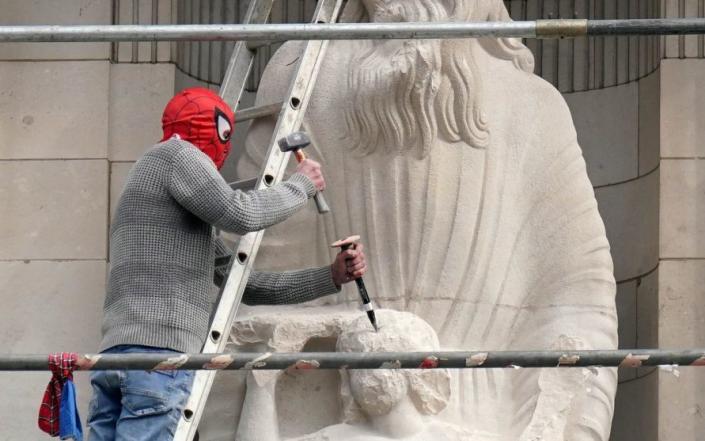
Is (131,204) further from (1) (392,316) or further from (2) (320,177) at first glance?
(1) (392,316)

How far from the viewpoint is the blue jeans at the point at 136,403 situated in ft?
23.2

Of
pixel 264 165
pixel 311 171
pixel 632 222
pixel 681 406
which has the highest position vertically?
pixel 311 171

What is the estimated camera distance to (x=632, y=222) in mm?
9227

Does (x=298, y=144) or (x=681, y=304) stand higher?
(x=298, y=144)

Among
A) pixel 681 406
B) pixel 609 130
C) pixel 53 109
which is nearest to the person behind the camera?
pixel 681 406

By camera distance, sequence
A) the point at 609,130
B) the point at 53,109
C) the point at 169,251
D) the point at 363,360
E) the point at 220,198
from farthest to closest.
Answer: the point at 609,130 → the point at 53,109 → the point at 169,251 → the point at 220,198 → the point at 363,360

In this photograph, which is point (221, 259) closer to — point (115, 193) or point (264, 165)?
point (264, 165)

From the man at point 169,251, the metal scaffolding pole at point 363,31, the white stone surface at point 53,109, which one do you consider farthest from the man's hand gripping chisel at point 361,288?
the white stone surface at point 53,109

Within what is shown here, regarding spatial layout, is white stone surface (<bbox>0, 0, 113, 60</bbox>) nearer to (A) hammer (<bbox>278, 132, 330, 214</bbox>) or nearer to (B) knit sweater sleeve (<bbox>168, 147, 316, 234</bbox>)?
(A) hammer (<bbox>278, 132, 330, 214</bbox>)

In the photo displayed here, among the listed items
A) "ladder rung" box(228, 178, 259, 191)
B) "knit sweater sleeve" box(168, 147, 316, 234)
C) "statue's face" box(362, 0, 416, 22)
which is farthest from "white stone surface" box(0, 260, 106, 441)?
"knit sweater sleeve" box(168, 147, 316, 234)

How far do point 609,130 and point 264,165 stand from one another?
77.3 inches

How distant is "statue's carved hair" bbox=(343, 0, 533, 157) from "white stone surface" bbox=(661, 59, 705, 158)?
3.11 ft

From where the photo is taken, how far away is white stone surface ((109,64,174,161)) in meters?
9.02

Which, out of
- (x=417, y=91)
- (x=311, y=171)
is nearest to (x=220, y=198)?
(x=311, y=171)
